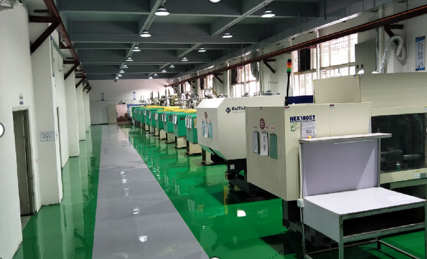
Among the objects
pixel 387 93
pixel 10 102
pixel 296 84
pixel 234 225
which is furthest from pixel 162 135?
pixel 387 93

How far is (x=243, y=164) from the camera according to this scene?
19.0 ft

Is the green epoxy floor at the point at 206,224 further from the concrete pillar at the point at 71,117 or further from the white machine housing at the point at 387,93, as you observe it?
the concrete pillar at the point at 71,117

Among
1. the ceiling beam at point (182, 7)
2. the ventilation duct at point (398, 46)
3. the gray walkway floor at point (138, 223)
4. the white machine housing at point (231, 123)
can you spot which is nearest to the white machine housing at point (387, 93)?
the white machine housing at point (231, 123)

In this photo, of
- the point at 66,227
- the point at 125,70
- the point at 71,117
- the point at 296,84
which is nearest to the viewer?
the point at 66,227

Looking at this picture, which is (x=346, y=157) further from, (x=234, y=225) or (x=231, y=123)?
(x=231, y=123)

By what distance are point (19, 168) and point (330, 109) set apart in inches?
170

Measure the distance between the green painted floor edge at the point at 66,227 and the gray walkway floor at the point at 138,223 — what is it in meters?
0.13

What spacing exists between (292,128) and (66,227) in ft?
10.6

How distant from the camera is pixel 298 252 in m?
3.60

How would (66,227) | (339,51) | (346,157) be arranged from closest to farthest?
(346,157), (66,227), (339,51)

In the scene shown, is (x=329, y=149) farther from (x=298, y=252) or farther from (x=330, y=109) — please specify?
(x=298, y=252)

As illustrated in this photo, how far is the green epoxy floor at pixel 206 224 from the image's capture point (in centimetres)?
368

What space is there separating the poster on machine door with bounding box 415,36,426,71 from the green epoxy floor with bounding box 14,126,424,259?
3.77 metres

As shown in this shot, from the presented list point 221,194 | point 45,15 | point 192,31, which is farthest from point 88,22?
point 221,194
